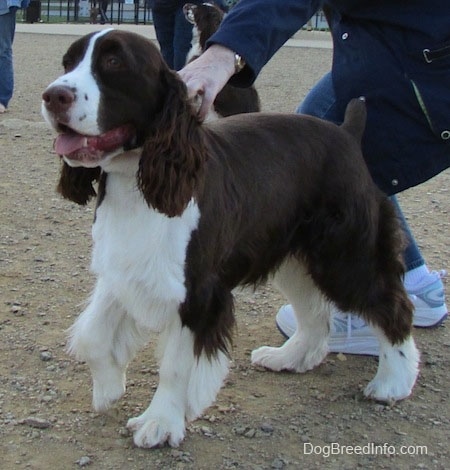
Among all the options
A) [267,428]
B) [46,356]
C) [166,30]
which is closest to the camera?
[267,428]

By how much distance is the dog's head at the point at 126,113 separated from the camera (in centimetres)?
240

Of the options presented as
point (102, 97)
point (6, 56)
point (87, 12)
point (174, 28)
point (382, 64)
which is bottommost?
point (87, 12)

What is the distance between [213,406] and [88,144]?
4.04 ft

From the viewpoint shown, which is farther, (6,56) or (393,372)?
(6,56)

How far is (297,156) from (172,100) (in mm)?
738

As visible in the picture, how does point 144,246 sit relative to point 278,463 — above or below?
above

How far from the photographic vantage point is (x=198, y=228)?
9.02 ft

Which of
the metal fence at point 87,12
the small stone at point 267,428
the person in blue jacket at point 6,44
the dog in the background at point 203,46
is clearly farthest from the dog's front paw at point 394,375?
the metal fence at point 87,12

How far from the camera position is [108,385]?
3.06 m

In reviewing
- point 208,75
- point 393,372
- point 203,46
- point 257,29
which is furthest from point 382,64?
point 203,46

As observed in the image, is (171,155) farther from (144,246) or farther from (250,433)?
(250,433)

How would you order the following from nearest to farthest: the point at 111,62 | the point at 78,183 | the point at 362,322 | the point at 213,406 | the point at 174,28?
the point at 111,62 < the point at 78,183 < the point at 213,406 < the point at 362,322 < the point at 174,28

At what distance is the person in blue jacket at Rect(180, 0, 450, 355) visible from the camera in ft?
10.0

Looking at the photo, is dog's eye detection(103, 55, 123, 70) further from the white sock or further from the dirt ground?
the white sock
